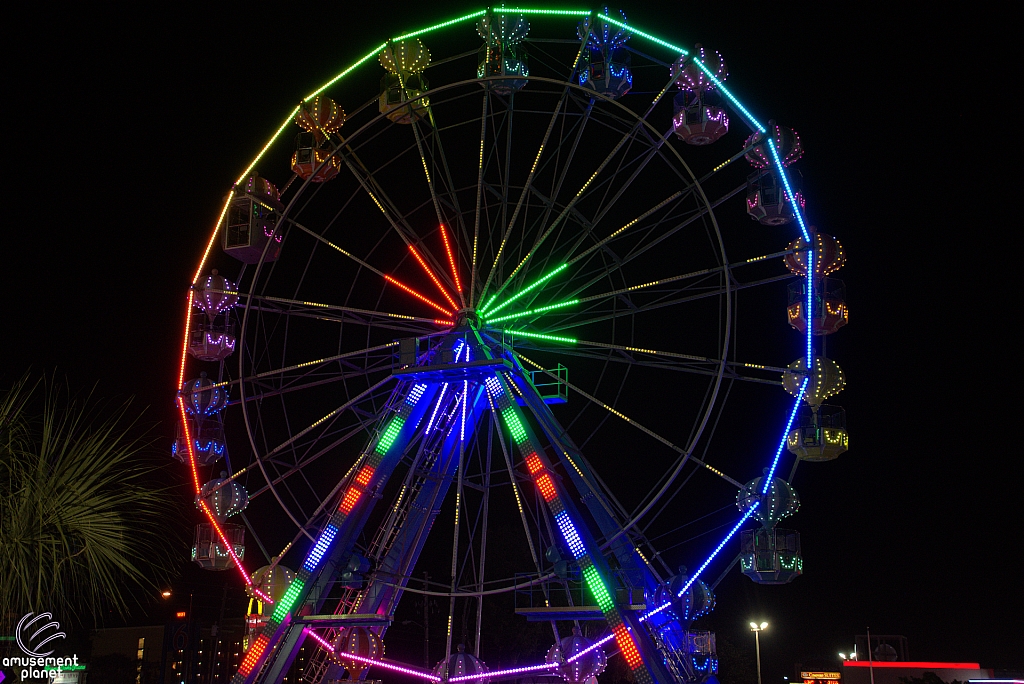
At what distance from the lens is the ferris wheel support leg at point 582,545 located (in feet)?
49.7

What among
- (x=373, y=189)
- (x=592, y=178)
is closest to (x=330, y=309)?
(x=373, y=189)

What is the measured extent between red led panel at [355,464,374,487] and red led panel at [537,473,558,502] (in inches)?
115

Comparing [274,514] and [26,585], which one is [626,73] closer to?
[26,585]

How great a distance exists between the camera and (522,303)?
17.8 m

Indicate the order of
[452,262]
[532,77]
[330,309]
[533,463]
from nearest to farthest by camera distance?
[533,463] < [532,77] < [330,309] < [452,262]

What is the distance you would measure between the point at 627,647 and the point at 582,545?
158 cm

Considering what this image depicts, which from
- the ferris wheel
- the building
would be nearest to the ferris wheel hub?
the ferris wheel

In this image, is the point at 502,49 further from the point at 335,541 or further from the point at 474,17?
the point at 335,541

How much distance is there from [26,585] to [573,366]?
2951 centimetres

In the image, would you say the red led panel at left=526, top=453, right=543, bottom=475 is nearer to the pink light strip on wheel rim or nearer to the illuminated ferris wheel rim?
the pink light strip on wheel rim

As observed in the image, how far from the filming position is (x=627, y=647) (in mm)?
15219

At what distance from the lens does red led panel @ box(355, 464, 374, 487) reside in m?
17.5

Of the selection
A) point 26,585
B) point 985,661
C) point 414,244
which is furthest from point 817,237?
point 985,661

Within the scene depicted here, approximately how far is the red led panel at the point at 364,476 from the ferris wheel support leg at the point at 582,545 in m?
2.33
